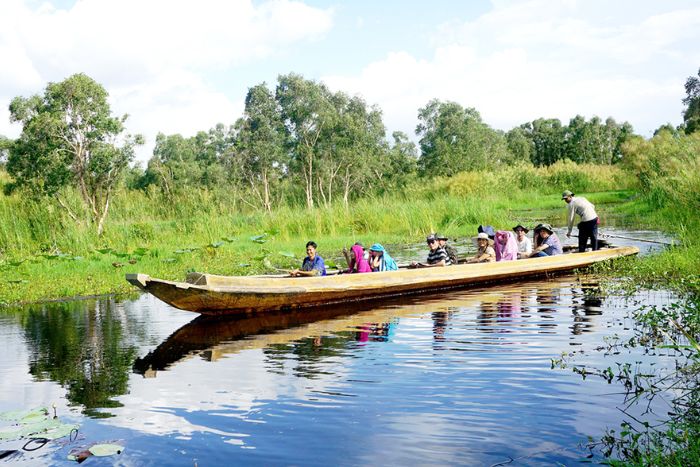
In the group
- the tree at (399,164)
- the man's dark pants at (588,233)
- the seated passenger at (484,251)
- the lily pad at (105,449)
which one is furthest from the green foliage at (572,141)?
the lily pad at (105,449)

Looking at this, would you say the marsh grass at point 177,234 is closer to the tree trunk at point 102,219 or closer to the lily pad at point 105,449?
the tree trunk at point 102,219

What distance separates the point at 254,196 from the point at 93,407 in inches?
1120

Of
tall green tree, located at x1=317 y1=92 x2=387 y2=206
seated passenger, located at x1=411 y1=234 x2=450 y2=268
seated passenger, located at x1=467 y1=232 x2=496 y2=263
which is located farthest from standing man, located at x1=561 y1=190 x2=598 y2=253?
tall green tree, located at x1=317 y1=92 x2=387 y2=206

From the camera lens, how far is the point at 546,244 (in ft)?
42.3

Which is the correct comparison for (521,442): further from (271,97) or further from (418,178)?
(418,178)

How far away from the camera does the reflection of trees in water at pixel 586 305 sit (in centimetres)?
812

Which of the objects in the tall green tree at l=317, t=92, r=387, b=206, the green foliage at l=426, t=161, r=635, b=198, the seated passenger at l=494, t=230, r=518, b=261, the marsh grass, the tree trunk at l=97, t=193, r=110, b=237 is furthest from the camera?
the tall green tree at l=317, t=92, r=387, b=206

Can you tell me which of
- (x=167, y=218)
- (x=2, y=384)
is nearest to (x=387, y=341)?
(x=2, y=384)

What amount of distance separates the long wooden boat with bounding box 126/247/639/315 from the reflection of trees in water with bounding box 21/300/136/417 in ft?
3.01

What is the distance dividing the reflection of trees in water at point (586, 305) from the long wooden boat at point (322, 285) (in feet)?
3.72

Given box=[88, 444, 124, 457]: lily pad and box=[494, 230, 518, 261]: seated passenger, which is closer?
box=[88, 444, 124, 457]: lily pad

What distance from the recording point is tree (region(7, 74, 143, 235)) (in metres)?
18.4

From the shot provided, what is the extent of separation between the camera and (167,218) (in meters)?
19.4

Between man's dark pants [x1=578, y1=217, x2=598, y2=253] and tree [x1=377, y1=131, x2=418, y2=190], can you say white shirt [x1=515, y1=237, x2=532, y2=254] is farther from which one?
tree [x1=377, y1=131, x2=418, y2=190]
